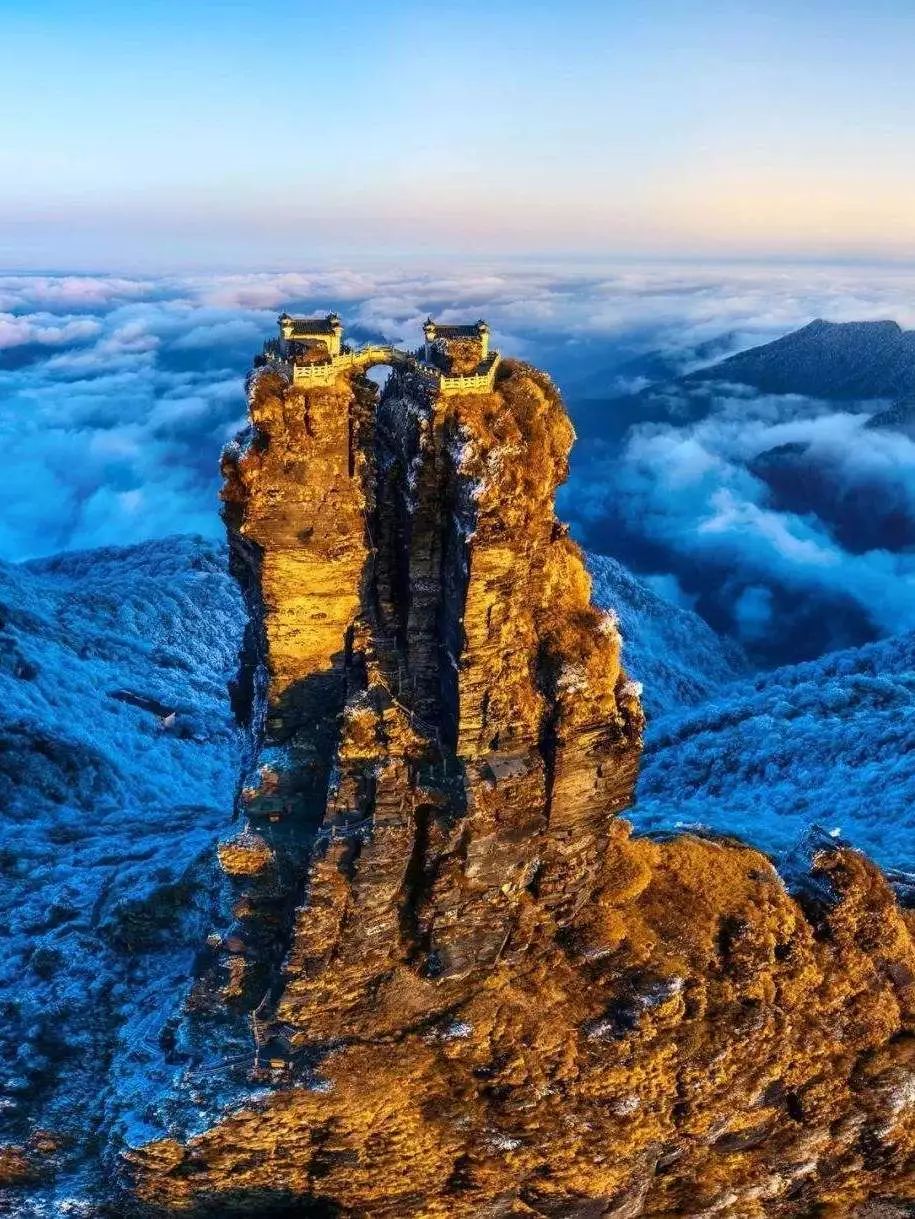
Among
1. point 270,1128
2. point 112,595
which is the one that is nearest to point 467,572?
point 270,1128

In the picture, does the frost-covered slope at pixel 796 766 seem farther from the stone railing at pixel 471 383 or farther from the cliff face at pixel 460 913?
the stone railing at pixel 471 383

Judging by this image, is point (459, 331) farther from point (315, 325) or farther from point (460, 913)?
point (460, 913)

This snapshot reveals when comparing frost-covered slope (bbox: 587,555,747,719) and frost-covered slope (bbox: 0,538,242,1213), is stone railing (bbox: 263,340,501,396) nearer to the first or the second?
frost-covered slope (bbox: 0,538,242,1213)

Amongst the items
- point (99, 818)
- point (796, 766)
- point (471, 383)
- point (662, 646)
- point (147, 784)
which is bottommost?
point (662, 646)

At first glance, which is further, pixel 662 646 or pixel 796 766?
pixel 662 646

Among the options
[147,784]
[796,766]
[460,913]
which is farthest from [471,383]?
[796,766]

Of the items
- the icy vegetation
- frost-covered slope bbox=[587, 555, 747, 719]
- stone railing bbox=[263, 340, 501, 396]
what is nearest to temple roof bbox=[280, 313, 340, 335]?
stone railing bbox=[263, 340, 501, 396]

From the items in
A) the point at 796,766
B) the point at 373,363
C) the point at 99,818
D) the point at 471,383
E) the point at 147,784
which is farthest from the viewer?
the point at 796,766

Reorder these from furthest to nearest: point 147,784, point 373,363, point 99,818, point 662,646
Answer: point 662,646
point 147,784
point 99,818
point 373,363
